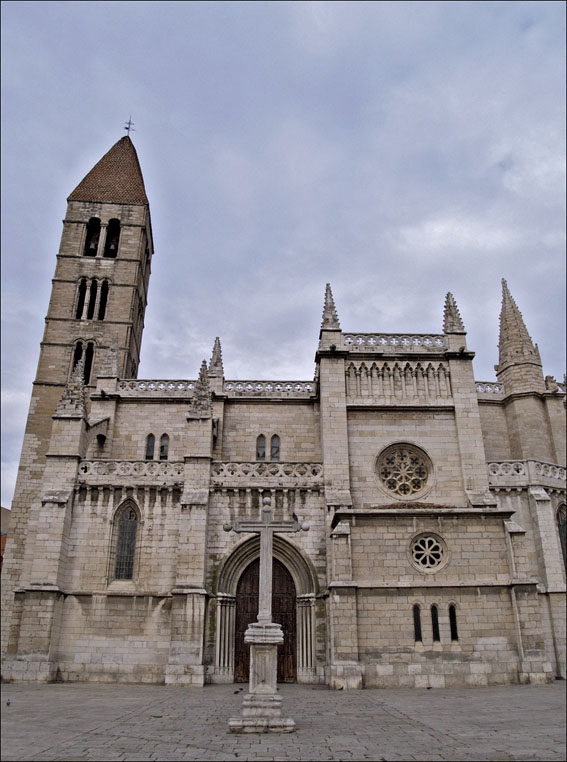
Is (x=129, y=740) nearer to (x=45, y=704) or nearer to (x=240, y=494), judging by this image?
(x=45, y=704)

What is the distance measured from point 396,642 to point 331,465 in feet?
23.1

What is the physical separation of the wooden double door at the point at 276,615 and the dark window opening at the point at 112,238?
2463cm

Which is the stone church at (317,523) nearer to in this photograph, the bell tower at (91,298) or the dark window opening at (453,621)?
the dark window opening at (453,621)

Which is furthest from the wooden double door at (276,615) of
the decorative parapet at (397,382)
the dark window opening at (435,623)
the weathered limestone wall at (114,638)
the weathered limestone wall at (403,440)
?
the decorative parapet at (397,382)

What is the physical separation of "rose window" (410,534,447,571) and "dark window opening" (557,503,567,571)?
772 centimetres

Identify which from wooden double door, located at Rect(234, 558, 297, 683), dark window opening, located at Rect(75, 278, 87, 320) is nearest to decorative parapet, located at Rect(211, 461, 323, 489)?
wooden double door, located at Rect(234, 558, 297, 683)

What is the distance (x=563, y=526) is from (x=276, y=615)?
13234 millimetres

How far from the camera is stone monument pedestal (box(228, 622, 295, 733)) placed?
980 centimetres

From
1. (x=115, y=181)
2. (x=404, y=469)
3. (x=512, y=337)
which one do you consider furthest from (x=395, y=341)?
(x=115, y=181)

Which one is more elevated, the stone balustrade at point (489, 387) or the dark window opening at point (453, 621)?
the stone balustrade at point (489, 387)

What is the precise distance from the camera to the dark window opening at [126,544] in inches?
870

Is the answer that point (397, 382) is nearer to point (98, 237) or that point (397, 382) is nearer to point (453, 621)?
point (453, 621)

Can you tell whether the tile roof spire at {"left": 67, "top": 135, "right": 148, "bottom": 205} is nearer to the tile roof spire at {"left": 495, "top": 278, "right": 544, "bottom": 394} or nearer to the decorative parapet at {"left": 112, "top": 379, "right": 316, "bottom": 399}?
the decorative parapet at {"left": 112, "top": 379, "right": 316, "bottom": 399}

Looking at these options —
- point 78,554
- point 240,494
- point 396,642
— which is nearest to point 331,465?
point 240,494
